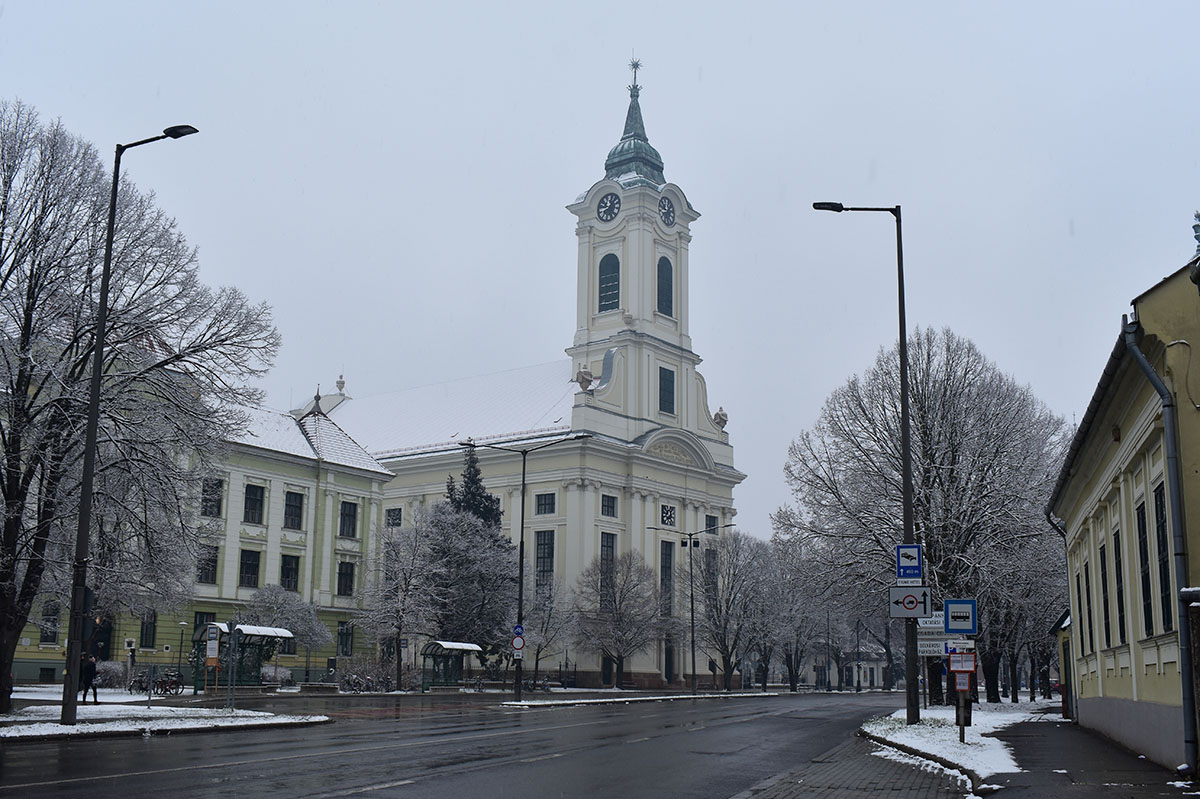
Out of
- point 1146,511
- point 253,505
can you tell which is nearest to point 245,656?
point 253,505

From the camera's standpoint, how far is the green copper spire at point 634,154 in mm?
84250

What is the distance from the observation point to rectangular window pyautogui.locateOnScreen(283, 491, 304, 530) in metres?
54.8

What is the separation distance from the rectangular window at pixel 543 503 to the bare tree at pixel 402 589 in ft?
51.9

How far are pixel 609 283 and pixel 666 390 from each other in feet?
27.5

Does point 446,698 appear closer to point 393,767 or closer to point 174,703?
point 174,703

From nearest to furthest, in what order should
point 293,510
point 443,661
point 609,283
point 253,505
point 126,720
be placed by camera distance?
point 126,720
point 253,505
point 443,661
point 293,510
point 609,283

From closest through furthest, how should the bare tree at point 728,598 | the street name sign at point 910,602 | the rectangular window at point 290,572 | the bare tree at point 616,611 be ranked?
the street name sign at point 910,602, the rectangular window at point 290,572, the bare tree at point 616,611, the bare tree at point 728,598

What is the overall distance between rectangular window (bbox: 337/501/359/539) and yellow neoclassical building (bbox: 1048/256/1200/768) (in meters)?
40.6

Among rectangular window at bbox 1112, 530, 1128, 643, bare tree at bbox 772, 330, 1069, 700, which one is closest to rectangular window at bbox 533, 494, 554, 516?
bare tree at bbox 772, 330, 1069, 700

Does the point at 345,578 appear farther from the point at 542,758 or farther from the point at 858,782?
the point at 858,782

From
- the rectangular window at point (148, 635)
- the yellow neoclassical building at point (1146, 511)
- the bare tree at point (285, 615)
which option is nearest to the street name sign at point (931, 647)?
the yellow neoclassical building at point (1146, 511)

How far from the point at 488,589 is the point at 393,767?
153 ft

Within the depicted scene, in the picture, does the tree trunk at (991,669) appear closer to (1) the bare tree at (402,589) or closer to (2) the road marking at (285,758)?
(1) the bare tree at (402,589)

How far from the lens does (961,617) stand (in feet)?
67.7
